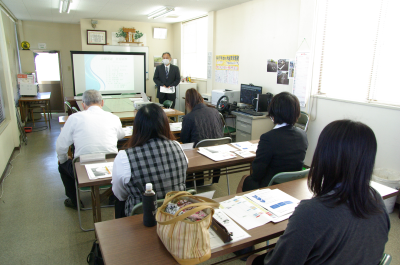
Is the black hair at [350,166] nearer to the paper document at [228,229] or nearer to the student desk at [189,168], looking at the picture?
the paper document at [228,229]

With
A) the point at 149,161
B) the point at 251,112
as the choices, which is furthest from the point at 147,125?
the point at 251,112

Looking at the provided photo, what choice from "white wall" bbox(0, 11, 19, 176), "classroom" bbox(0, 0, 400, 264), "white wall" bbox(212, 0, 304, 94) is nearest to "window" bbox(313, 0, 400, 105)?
"classroom" bbox(0, 0, 400, 264)

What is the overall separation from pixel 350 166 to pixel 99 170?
176 centimetres

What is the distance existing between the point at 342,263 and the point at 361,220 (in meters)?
0.16

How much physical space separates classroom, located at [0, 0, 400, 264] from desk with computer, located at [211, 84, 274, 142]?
26 cm

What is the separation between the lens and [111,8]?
20.4 feet

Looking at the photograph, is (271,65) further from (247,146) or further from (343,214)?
(343,214)

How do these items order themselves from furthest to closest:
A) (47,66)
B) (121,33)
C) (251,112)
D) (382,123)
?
1. (47,66)
2. (121,33)
3. (251,112)
4. (382,123)

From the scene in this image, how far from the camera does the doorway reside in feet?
28.1

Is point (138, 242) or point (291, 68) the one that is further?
Result: point (291, 68)

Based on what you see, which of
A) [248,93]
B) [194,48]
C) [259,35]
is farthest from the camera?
[194,48]

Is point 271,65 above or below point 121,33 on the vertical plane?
below

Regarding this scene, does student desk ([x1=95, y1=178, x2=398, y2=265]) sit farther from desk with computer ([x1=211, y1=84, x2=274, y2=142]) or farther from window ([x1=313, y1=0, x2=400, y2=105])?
desk with computer ([x1=211, y1=84, x2=274, y2=142])

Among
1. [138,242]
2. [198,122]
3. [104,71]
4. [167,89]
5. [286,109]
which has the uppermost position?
[104,71]
